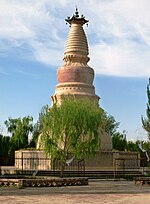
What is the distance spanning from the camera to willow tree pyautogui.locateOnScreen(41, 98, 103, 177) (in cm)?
2686

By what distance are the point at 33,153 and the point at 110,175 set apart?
653 cm

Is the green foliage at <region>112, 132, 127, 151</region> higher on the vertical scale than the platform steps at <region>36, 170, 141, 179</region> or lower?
higher

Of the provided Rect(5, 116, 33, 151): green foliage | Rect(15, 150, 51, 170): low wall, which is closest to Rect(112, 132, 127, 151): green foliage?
Rect(5, 116, 33, 151): green foliage

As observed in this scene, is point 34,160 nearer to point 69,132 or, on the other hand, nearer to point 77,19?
point 69,132

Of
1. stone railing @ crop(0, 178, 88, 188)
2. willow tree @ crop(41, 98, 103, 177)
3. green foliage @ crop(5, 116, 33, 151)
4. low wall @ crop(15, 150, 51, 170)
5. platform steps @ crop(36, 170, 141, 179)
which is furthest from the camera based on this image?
green foliage @ crop(5, 116, 33, 151)

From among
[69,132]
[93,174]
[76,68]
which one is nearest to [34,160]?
[93,174]

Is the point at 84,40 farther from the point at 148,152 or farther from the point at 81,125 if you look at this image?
the point at 148,152

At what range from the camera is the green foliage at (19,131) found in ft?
153

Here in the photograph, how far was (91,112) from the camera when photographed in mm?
29375

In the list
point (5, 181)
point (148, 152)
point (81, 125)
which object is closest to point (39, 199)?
point (5, 181)

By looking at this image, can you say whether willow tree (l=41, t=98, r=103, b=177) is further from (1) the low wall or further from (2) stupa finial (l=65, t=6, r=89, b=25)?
(2) stupa finial (l=65, t=6, r=89, b=25)

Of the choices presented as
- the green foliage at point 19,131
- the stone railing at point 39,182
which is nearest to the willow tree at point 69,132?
the stone railing at point 39,182

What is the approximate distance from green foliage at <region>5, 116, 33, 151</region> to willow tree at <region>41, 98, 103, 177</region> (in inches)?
727

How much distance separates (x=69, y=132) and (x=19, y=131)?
22.1 m
